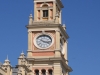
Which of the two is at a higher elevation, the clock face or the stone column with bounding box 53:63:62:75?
the clock face

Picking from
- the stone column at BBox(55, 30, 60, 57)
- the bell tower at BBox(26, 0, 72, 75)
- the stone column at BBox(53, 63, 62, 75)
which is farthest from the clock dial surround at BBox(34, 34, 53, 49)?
the stone column at BBox(53, 63, 62, 75)

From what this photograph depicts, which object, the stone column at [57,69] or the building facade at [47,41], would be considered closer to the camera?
the stone column at [57,69]

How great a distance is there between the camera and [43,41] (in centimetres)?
8388

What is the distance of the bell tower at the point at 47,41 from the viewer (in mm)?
81625

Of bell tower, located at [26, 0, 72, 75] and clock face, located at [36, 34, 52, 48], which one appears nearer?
bell tower, located at [26, 0, 72, 75]

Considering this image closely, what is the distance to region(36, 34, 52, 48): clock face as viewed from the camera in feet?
274

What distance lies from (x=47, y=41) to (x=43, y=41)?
0.69m

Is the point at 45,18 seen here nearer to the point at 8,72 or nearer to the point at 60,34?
the point at 60,34

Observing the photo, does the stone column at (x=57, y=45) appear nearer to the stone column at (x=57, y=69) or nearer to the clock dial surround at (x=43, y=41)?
the clock dial surround at (x=43, y=41)

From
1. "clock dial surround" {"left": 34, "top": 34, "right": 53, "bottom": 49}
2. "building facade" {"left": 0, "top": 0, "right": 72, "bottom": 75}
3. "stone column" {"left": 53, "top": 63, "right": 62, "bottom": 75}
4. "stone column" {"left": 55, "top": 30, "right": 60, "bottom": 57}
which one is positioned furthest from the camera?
"clock dial surround" {"left": 34, "top": 34, "right": 53, "bottom": 49}

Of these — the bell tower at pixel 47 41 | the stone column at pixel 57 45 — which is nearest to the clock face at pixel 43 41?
the bell tower at pixel 47 41

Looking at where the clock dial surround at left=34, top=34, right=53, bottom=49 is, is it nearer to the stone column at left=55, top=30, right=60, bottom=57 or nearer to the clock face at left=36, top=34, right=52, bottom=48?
the clock face at left=36, top=34, right=52, bottom=48

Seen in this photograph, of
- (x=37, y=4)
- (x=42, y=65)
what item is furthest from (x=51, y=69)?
(x=37, y=4)

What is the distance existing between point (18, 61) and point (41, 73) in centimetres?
1357
